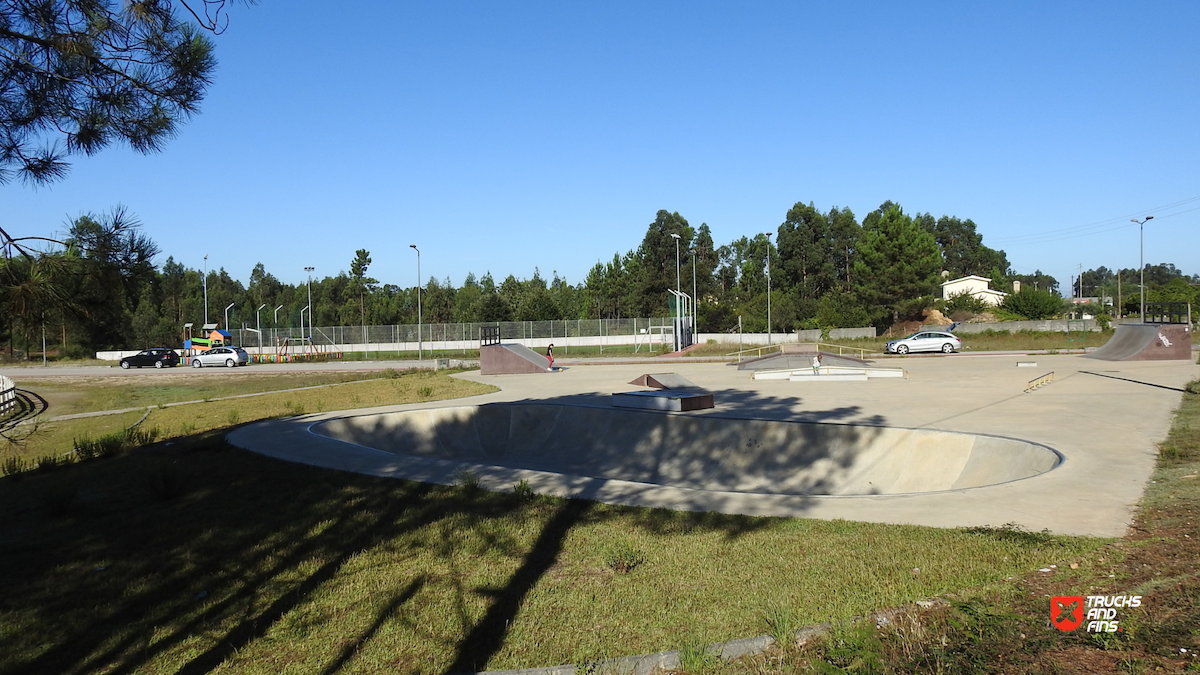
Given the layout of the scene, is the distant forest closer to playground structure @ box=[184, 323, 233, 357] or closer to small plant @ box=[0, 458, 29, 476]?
playground structure @ box=[184, 323, 233, 357]

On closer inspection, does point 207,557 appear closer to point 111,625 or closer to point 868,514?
point 111,625

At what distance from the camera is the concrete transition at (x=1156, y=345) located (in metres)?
30.1

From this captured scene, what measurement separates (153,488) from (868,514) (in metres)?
8.42

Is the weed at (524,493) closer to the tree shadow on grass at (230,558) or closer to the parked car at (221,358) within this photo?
the tree shadow on grass at (230,558)

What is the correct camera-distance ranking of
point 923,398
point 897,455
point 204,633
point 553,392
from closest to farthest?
point 204,633
point 897,455
point 923,398
point 553,392

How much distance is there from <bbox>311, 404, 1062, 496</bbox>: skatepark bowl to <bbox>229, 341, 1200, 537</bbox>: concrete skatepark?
3 cm

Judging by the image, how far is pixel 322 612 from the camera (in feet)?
17.8

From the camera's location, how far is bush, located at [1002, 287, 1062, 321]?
68250mm

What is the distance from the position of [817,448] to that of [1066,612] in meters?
8.63

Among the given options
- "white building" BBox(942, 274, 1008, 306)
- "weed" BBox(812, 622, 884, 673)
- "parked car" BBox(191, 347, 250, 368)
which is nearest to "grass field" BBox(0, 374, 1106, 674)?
"weed" BBox(812, 622, 884, 673)

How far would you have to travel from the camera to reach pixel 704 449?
14.4 m

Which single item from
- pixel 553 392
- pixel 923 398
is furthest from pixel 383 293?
pixel 923 398

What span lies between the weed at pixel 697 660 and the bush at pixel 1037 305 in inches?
2936

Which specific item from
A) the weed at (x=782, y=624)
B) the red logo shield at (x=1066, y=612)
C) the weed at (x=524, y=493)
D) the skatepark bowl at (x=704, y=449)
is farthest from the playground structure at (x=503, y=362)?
the red logo shield at (x=1066, y=612)
